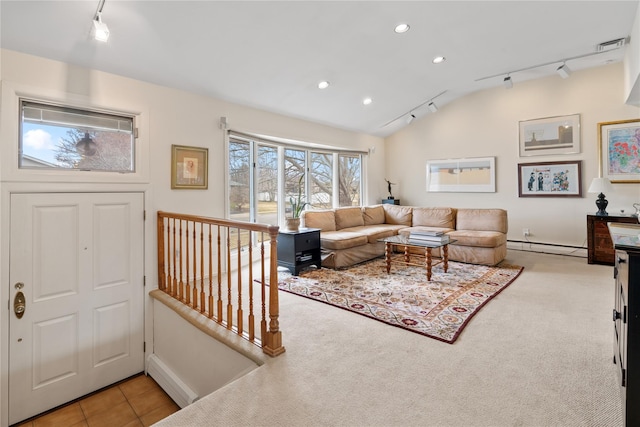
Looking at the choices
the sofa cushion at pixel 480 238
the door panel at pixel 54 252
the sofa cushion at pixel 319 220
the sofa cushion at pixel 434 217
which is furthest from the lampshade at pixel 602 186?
the door panel at pixel 54 252

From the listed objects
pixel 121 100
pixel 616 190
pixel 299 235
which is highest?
pixel 121 100

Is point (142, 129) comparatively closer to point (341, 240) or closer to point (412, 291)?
point (341, 240)

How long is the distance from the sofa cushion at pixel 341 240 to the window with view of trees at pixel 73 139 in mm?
2510

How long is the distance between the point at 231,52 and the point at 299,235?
2.21 metres

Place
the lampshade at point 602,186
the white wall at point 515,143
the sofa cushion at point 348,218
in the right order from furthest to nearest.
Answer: the sofa cushion at point 348,218, the white wall at point 515,143, the lampshade at point 602,186

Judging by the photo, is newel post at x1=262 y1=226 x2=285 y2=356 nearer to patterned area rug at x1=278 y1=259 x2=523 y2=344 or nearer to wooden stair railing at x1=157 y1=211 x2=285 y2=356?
wooden stair railing at x1=157 y1=211 x2=285 y2=356

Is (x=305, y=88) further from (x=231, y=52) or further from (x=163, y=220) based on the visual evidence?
(x=163, y=220)

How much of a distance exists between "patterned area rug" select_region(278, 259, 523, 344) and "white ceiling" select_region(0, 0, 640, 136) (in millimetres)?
2517

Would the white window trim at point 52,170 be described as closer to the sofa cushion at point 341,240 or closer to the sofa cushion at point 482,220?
the sofa cushion at point 341,240

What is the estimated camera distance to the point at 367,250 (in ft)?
15.9

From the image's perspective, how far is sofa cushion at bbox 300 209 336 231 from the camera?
15.8 feet

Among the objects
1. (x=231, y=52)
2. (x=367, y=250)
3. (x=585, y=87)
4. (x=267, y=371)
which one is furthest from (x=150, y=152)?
(x=585, y=87)

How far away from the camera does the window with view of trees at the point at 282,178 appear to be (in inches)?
177

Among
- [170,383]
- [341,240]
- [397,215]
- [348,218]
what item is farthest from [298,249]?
[397,215]
